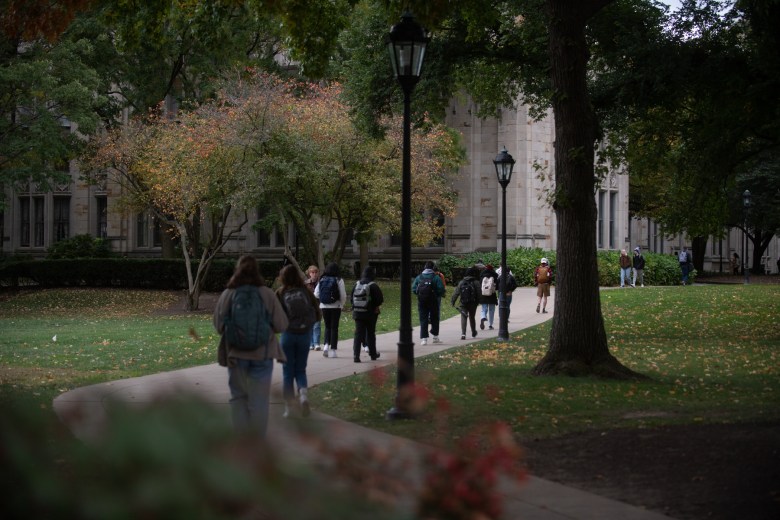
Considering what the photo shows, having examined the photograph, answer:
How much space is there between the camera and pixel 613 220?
50688mm

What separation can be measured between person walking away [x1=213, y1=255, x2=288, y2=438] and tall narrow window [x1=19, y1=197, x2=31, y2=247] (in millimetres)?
50074

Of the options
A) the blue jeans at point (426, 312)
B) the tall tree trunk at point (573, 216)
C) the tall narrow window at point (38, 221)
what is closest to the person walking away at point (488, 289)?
the blue jeans at point (426, 312)

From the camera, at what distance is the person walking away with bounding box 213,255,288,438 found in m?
9.09

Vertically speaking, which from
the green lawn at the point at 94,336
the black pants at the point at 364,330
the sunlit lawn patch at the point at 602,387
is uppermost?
the black pants at the point at 364,330

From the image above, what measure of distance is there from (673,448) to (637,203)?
173 ft

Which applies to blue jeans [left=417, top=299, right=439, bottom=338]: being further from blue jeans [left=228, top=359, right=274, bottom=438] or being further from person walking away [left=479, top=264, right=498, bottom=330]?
blue jeans [left=228, top=359, right=274, bottom=438]

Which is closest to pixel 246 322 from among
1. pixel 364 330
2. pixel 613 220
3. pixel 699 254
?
pixel 364 330

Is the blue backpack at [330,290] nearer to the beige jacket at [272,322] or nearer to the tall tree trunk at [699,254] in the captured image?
the beige jacket at [272,322]

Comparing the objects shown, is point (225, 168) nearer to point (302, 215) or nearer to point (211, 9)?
point (302, 215)

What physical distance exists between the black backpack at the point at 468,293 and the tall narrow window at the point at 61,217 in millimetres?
37639

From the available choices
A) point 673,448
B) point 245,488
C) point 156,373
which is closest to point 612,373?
point 673,448

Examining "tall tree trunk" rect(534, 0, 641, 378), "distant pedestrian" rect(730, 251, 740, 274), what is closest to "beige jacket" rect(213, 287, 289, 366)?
"tall tree trunk" rect(534, 0, 641, 378)

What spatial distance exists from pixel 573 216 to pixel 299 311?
5.04m

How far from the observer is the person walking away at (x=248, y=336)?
9.09 meters
